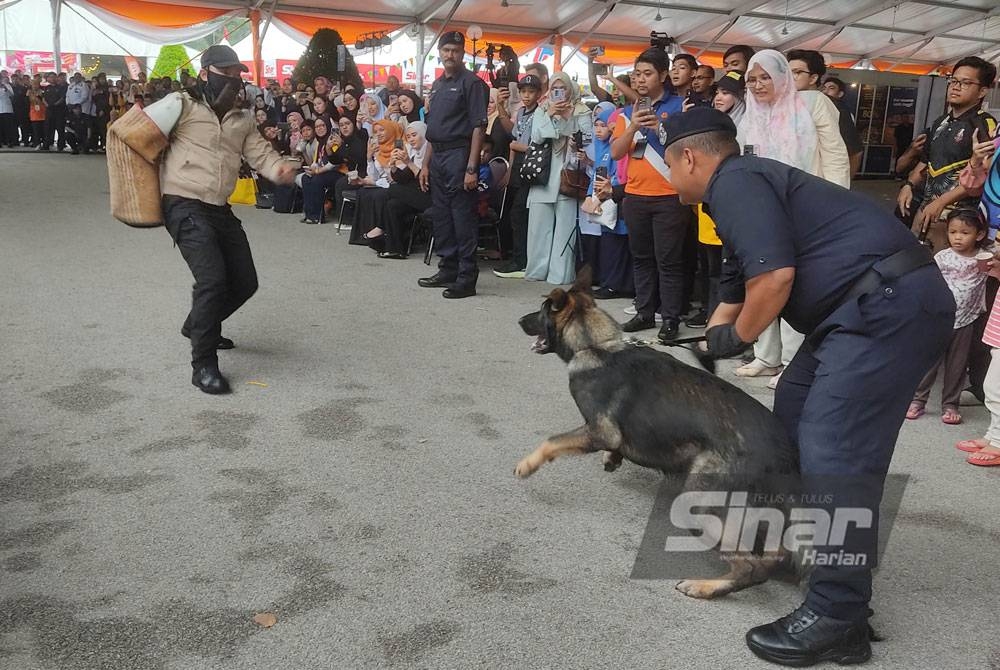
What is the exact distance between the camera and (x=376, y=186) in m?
9.32

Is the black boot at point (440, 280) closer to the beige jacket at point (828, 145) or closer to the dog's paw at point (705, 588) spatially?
the beige jacket at point (828, 145)

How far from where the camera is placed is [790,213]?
87.0 inches

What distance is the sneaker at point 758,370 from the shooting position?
494cm

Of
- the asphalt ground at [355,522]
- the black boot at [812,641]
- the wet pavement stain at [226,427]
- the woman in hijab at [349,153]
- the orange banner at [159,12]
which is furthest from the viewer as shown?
the orange banner at [159,12]

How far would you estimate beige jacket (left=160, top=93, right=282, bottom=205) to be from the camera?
4.34m

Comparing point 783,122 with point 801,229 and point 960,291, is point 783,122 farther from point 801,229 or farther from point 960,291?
point 801,229

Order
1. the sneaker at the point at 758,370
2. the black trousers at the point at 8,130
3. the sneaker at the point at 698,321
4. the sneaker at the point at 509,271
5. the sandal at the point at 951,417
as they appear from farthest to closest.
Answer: the black trousers at the point at 8,130 < the sneaker at the point at 509,271 < the sneaker at the point at 698,321 < the sneaker at the point at 758,370 < the sandal at the point at 951,417

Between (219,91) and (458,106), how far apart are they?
8.05 ft

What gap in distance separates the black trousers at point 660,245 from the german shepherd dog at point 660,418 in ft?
7.93

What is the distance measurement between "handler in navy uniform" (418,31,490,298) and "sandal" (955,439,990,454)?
4010 mm

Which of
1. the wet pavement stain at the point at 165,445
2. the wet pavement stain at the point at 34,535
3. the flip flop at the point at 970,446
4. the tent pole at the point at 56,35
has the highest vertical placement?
the tent pole at the point at 56,35

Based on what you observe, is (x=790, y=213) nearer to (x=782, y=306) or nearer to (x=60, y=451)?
(x=782, y=306)

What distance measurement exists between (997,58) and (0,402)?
104ft

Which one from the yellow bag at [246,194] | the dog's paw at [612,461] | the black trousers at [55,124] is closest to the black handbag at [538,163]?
the dog's paw at [612,461]
